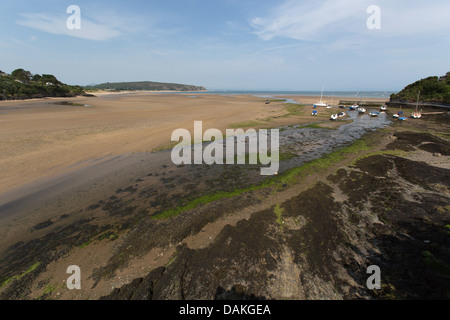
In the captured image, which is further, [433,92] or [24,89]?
[24,89]

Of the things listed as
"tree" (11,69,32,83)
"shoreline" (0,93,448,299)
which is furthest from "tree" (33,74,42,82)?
"shoreline" (0,93,448,299)

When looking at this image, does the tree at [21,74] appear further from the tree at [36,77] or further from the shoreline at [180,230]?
the shoreline at [180,230]

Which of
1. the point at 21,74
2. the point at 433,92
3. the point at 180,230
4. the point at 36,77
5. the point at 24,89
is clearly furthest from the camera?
the point at 36,77

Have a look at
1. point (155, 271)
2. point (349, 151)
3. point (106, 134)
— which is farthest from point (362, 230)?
point (106, 134)

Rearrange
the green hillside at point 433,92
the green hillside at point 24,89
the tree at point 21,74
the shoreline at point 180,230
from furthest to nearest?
the tree at point 21,74
the green hillside at point 24,89
the green hillside at point 433,92
the shoreline at point 180,230

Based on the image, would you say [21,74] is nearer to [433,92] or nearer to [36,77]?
[36,77]

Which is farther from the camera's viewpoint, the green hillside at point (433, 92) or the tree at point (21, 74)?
the tree at point (21, 74)

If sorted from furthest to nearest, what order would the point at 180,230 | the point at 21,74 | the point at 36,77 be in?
1. the point at 36,77
2. the point at 21,74
3. the point at 180,230

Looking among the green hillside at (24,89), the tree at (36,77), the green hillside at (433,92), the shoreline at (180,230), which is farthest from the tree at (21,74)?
the green hillside at (433,92)

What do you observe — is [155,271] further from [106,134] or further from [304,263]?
[106,134]

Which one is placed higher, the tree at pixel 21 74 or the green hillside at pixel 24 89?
the tree at pixel 21 74

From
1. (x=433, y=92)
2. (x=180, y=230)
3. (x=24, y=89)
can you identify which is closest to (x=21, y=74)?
(x=24, y=89)
